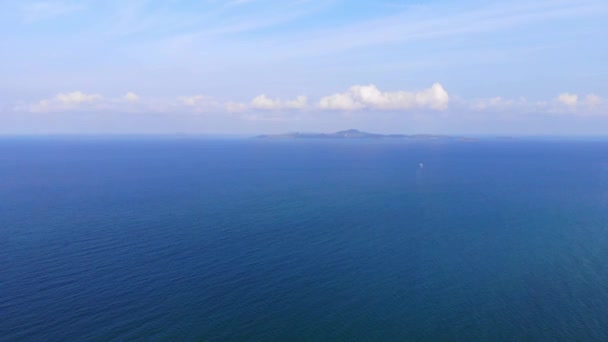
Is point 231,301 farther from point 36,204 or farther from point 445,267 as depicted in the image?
point 36,204

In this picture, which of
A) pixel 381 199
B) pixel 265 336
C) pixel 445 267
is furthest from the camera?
pixel 381 199

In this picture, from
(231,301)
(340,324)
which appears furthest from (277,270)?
(340,324)

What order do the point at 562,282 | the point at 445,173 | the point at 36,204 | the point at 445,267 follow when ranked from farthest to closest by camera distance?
the point at 445,173
the point at 36,204
the point at 445,267
the point at 562,282

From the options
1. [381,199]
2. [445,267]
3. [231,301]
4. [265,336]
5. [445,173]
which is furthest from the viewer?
[445,173]

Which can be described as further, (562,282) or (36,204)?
(36,204)

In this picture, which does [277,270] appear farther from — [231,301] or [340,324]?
[340,324]

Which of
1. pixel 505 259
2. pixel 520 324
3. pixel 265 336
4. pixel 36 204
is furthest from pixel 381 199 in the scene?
pixel 36 204
